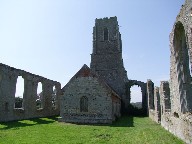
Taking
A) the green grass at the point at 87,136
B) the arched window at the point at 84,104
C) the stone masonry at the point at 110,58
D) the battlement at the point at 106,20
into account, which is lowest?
the green grass at the point at 87,136

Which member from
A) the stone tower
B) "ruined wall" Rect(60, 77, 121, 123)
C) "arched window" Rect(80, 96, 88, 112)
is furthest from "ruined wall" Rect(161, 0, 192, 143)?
the stone tower

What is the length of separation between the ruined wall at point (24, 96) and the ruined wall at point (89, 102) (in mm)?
5092

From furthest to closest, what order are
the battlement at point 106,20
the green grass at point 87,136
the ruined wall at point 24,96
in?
the battlement at point 106,20, the ruined wall at point 24,96, the green grass at point 87,136

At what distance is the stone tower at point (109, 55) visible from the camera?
35384 millimetres

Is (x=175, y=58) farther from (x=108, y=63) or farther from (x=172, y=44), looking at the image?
(x=108, y=63)

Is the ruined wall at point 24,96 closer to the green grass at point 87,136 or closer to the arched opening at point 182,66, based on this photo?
the green grass at point 87,136

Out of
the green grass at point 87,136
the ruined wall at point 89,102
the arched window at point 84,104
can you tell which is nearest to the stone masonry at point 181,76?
the green grass at point 87,136

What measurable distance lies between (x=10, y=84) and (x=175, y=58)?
1581 cm

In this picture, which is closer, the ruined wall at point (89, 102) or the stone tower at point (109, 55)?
the ruined wall at point (89, 102)

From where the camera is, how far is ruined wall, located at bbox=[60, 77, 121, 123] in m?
19.5

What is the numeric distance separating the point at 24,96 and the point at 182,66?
57.7ft

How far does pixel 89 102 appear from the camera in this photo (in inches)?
786

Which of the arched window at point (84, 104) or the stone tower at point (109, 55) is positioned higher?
the stone tower at point (109, 55)

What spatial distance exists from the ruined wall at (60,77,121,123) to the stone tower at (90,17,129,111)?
1524 cm
